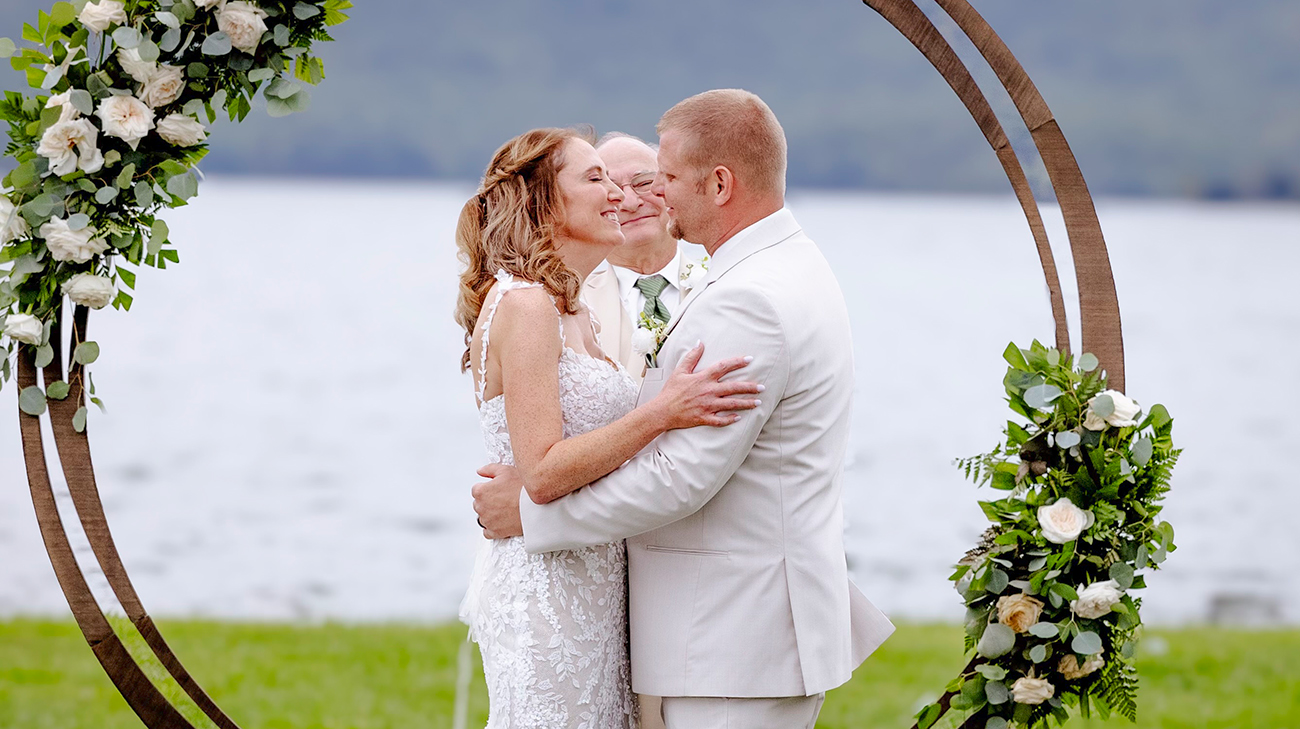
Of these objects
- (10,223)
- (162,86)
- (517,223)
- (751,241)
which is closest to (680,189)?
(751,241)

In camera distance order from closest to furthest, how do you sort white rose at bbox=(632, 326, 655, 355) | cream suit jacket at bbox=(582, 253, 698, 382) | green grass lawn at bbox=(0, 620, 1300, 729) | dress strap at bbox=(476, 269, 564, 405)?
dress strap at bbox=(476, 269, 564, 405) → white rose at bbox=(632, 326, 655, 355) → cream suit jacket at bbox=(582, 253, 698, 382) → green grass lawn at bbox=(0, 620, 1300, 729)

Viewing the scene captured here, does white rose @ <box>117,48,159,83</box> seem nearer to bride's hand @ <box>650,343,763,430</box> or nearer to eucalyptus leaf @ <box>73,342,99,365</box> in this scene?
eucalyptus leaf @ <box>73,342,99,365</box>

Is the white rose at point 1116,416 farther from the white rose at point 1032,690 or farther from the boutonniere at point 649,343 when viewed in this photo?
the boutonniere at point 649,343

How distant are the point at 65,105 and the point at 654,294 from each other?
7.09 ft

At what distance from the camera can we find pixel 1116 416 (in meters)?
3.26

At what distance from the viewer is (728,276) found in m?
3.19

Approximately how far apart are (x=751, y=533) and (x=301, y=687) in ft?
13.5

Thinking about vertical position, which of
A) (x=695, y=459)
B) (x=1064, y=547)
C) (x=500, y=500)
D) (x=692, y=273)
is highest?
(x=692, y=273)

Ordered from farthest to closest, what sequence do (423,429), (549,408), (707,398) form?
(423,429) < (549,408) < (707,398)

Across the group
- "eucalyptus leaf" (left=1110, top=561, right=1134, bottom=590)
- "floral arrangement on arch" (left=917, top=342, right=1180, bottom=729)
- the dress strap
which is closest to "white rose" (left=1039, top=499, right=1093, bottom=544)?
"floral arrangement on arch" (left=917, top=342, right=1180, bottom=729)

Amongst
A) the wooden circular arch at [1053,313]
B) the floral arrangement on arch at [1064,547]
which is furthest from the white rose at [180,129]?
the floral arrangement on arch at [1064,547]

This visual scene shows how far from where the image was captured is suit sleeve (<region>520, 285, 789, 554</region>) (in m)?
3.01

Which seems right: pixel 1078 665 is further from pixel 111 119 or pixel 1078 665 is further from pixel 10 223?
pixel 10 223

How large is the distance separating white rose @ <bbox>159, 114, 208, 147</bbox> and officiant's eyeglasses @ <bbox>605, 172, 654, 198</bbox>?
5.21ft
